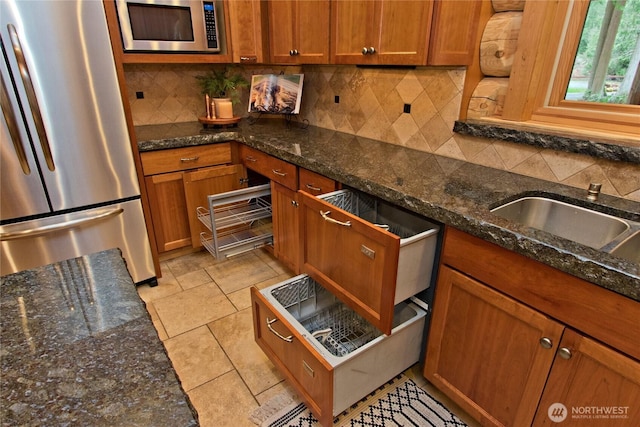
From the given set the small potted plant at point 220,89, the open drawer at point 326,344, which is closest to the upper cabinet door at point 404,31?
the open drawer at point 326,344

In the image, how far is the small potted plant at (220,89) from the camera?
2541 millimetres

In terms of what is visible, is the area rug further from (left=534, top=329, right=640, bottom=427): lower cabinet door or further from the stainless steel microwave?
the stainless steel microwave

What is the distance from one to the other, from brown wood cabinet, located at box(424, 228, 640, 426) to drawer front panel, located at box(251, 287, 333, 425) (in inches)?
19.0

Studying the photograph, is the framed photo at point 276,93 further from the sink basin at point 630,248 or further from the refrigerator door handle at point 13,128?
the sink basin at point 630,248

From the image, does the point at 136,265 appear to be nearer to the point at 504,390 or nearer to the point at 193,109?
the point at 193,109

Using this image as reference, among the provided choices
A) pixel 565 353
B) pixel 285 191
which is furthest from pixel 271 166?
pixel 565 353

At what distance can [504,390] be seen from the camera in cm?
123

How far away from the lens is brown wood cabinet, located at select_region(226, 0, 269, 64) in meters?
2.32

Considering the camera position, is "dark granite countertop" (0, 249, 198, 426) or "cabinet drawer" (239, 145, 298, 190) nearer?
"dark granite countertop" (0, 249, 198, 426)

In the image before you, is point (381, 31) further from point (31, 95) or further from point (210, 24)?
point (31, 95)

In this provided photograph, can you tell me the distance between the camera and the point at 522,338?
114 centimetres

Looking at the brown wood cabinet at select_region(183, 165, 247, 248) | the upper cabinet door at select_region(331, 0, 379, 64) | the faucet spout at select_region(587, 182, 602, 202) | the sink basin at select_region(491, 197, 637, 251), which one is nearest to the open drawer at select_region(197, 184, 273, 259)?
the brown wood cabinet at select_region(183, 165, 247, 248)

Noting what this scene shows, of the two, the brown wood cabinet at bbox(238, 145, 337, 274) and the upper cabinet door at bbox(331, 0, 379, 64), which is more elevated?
the upper cabinet door at bbox(331, 0, 379, 64)

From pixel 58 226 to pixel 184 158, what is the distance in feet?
2.50
